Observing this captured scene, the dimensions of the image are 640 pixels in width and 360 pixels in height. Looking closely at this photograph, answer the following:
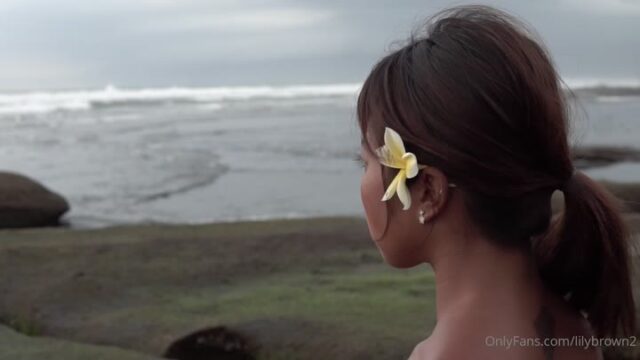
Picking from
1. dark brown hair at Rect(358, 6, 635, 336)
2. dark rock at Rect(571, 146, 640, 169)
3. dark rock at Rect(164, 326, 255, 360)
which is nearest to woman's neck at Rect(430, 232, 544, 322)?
dark brown hair at Rect(358, 6, 635, 336)

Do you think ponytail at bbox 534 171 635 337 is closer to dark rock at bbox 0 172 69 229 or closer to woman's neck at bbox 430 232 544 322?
woman's neck at bbox 430 232 544 322

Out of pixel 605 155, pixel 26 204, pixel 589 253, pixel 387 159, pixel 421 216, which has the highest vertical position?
pixel 387 159

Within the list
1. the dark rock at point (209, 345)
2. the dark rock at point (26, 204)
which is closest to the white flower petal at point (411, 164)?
the dark rock at point (209, 345)

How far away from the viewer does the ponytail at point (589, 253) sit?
1865mm

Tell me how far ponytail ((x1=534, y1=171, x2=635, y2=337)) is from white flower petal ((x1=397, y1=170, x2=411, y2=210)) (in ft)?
0.98

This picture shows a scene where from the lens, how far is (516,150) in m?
1.70

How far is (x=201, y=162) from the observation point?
19.5 metres

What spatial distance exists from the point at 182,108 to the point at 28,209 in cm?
3343

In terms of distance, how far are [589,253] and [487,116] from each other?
0.43 meters

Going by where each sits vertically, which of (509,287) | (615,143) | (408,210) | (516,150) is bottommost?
(615,143)

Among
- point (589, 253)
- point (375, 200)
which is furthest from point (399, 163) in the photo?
point (589, 253)

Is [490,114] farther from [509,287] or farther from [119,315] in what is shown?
[119,315]

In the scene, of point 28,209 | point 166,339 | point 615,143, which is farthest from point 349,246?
point 615,143

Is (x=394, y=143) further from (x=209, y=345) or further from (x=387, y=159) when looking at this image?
(x=209, y=345)
